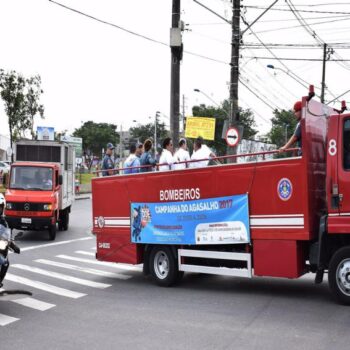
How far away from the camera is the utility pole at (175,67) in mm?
15594

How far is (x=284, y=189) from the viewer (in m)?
8.13

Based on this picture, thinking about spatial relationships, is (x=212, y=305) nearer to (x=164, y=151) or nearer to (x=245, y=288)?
(x=245, y=288)

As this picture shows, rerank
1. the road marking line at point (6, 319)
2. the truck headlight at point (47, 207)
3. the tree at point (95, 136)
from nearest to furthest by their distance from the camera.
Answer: the road marking line at point (6, 319) → the truck headlight at point (47, 207) → the tree at point (95, 136)

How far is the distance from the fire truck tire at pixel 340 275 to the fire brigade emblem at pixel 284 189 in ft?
3.47

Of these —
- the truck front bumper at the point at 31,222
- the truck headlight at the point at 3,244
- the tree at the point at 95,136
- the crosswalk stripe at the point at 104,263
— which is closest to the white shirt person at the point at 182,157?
the crosswalk stripe at the point at 104,263

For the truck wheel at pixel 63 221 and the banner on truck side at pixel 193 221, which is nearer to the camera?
the banner on truck side at pixel 193 221

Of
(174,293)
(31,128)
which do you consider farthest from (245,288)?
(31,128)

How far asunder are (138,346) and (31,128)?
40975 mm

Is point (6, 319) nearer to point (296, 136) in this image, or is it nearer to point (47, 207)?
point (296, 136)

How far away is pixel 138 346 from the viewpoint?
238 inches

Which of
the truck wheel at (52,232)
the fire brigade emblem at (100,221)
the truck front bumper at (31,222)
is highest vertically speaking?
the fire brigade emblem at (100,221)

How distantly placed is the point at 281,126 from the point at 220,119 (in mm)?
22693

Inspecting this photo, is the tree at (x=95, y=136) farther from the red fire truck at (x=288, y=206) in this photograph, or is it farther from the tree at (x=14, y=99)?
the red fire truck at (x=288, y=206)

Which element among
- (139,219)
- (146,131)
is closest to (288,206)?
(139,219)
